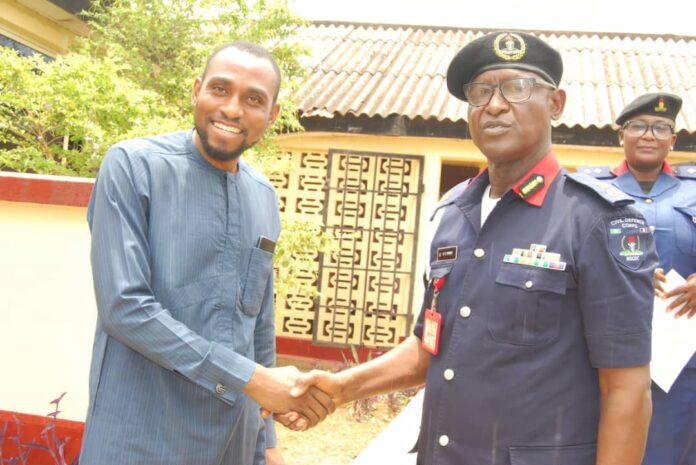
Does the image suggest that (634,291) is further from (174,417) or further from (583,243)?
(174,417)

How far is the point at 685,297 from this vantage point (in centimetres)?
276

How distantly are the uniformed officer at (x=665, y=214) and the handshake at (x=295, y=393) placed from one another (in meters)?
1.44

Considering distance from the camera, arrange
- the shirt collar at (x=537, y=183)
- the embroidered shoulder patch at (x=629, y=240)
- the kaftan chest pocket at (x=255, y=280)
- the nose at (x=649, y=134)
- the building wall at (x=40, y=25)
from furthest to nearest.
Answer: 1. the building wall at (x=40, y=25)
2. the nose at (x=649, y=134)
3. the kaftan chest pocket at (x=255, y=280)
4. the shirt collar at (x=537, y=183)
5. the embroidered shoulder patch at (x=629, y=240)

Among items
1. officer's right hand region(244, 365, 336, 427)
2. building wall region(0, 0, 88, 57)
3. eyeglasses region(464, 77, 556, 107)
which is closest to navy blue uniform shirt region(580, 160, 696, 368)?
Result: eyeglasses region(464, 77, 556, 107)

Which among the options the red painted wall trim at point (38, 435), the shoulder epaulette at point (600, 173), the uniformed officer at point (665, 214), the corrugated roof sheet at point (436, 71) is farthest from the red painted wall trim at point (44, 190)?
the corrugated roof sheet at point (436, 71)

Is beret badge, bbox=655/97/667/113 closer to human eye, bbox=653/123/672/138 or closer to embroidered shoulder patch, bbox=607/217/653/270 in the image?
human eye, bbox=653/123/672/138

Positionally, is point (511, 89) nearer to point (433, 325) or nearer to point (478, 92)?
point (478, 92)

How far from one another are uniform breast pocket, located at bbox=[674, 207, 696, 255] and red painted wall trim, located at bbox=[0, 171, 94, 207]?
2.73 meters

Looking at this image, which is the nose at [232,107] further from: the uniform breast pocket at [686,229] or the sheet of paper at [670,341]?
the uniform breast pocket at [686,229]

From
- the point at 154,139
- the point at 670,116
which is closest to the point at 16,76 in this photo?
the point at 154,139

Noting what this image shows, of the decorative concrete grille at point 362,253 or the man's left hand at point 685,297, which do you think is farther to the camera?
the decorative concrete grille at point 362,253

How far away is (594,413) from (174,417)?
1.13 m

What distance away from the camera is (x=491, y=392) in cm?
156

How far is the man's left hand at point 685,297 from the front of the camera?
108 inches
